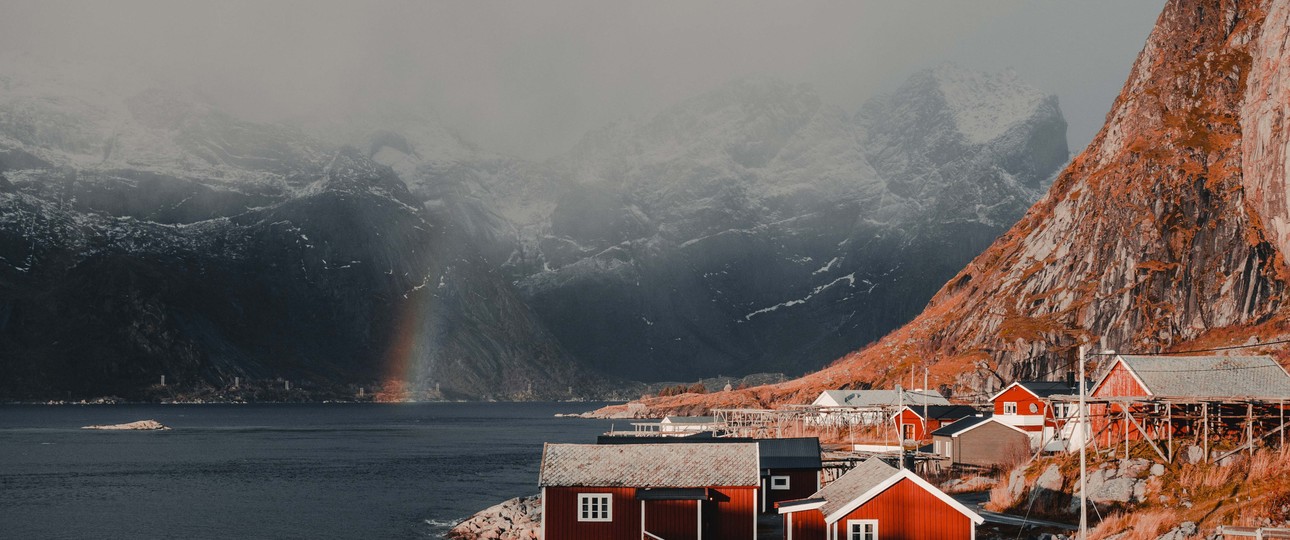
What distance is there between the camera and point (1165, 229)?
5891 inches

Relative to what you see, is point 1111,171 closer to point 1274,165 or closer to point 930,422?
point 1274,165

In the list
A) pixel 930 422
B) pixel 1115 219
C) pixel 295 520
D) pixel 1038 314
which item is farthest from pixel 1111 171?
pixel 295 520

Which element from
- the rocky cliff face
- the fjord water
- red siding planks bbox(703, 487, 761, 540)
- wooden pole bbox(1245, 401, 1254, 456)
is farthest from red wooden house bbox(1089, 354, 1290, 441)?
the rocky cliff face

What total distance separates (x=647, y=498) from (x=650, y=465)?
254 cm

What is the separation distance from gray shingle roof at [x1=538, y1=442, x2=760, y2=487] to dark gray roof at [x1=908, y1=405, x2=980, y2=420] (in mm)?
60777

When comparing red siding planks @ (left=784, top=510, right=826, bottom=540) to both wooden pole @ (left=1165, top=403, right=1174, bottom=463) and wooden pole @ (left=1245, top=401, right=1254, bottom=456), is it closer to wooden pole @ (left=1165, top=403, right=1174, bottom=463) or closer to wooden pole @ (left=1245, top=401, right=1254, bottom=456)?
wooden pole @ (left=1165, top=403, right=1174, bottom=463)

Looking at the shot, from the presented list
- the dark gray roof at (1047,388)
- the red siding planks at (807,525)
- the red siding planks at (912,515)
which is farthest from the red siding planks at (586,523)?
the dark gray roof at (1047,388)

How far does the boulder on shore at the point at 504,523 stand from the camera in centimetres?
7550

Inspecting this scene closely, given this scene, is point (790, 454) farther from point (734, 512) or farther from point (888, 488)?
point (888, 488)

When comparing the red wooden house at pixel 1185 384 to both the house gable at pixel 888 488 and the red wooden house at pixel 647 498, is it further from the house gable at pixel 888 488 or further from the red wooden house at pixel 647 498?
the red wooden house at pixel 647 498

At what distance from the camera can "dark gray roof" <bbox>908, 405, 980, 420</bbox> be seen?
116 m

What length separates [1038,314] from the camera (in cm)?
15788

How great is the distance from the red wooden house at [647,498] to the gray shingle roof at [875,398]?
7835cm

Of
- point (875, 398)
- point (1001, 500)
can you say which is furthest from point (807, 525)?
point (875, 398)
